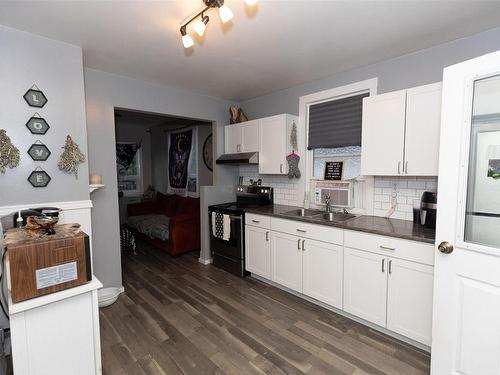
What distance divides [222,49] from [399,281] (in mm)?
2493

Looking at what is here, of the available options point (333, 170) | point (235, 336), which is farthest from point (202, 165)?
point (235, 336)

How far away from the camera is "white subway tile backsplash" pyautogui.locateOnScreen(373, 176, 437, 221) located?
2455 millimetres

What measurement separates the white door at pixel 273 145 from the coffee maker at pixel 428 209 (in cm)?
156

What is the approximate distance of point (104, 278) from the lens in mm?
2920

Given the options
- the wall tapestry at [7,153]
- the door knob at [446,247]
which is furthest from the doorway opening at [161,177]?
the door knob at [446,247]

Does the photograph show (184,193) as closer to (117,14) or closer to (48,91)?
(48,91)

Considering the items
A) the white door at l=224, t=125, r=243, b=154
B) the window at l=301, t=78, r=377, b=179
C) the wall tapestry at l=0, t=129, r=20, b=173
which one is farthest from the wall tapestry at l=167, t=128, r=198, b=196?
the wall tapestry at l=0, t=129, r=20, b=173

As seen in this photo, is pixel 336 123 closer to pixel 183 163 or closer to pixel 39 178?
pixel 39 178

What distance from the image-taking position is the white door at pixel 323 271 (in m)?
2.47

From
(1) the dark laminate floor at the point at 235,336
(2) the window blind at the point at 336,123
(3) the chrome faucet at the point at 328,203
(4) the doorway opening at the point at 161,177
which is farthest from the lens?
(4) the doorway opening at the point at 161,177

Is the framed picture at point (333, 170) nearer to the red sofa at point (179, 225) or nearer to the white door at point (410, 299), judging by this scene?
the white door at point (410, 299)

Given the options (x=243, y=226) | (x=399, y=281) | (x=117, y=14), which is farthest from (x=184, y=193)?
(x=399, y=281)

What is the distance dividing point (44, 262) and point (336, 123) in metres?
2.96

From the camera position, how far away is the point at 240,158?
369 cm
